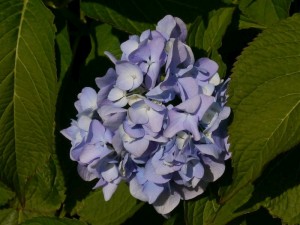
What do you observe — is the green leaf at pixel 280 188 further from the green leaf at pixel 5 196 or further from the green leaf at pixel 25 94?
the green leaf at pixel 5 196

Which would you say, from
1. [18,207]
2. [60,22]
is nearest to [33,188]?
[18,207]

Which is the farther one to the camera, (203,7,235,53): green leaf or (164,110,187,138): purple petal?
(203,7,235,53): green leaf

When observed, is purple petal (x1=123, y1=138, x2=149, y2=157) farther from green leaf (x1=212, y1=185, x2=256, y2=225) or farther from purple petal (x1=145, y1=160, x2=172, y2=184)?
green leaf (x1=212, y1=185, x2=256, y2=225)

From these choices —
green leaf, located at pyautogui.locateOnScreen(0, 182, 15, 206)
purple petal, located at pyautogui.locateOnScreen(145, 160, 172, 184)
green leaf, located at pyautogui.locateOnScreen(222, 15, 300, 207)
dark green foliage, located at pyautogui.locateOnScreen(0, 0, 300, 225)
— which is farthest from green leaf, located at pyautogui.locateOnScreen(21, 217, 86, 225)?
green leaf, located at pyautogui.locateOnScreen(222, 15, 300, 207)

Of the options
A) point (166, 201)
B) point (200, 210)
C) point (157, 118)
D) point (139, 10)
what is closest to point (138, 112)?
point (157, 118)

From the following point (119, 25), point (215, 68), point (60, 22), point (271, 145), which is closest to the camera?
point (271, 145)

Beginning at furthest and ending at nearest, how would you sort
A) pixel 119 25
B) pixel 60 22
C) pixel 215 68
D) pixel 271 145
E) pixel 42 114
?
pixel 60 22 → pixel 119 25 → pixel 42 114 → pixel 215 68 → pixel 271 145

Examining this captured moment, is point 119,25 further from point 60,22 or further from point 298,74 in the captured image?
point 298,74
